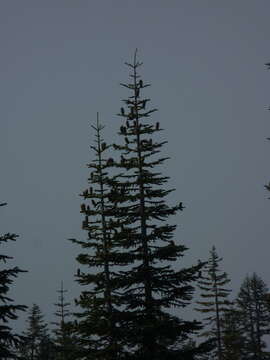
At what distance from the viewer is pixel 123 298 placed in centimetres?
1742

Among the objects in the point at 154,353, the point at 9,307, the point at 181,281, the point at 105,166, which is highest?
the point at 105,166

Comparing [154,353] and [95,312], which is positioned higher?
[95,312]

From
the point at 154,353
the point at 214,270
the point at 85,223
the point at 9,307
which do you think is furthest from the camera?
the point at 214,270

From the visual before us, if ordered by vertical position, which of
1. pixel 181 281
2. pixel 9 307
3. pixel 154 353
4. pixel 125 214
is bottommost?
pixel 154 353

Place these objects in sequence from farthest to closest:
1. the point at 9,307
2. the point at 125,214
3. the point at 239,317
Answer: the point at 239,317 < the point at 125,214 < the point at 9,307

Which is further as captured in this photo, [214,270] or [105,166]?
[214,270]

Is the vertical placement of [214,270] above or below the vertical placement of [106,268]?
above

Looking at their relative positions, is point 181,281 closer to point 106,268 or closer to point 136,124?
point 106,268

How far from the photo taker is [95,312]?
1833 centimetres

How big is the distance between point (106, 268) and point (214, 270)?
23.7 metres

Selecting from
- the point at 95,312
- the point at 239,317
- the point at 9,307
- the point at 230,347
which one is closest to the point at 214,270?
the point at 230,347

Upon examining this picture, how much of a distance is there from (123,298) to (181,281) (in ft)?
7.62

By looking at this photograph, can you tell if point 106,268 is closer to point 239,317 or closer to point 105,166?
point 105,166

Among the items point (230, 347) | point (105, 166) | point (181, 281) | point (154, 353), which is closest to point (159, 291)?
point (181, 281)
